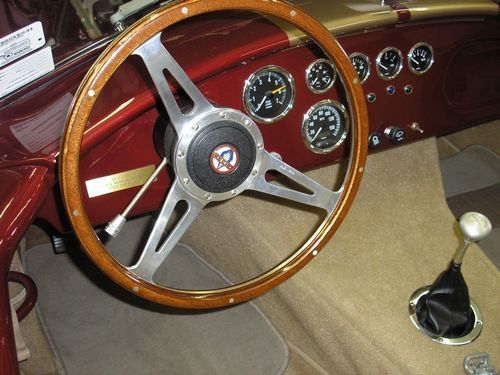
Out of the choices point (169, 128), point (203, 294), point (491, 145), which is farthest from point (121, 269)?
point (491, 145)

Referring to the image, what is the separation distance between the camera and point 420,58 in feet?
5.29

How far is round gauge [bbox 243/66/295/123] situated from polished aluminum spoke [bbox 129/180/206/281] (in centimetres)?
34

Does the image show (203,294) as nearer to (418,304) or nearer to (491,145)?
(418,304)

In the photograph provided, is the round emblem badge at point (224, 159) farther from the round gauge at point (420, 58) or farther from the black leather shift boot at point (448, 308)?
the round gauge at point (420, 58)

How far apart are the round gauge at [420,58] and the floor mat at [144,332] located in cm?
81

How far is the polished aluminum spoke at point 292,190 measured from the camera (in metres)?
1.17

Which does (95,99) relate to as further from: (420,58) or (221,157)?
(420,58)

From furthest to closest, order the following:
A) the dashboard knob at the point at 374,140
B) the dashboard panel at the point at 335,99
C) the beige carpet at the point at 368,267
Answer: the dashboard knob at the point at 374,140
the beige carpet at the point at 368,267
the dashboard panel at the point at 335,99

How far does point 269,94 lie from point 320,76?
0.15 m

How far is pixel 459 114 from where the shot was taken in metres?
1.83

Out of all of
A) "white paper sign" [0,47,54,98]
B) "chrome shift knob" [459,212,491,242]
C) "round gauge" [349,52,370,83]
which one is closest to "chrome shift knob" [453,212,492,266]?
"chrome shift knob" [459,212,491,242]

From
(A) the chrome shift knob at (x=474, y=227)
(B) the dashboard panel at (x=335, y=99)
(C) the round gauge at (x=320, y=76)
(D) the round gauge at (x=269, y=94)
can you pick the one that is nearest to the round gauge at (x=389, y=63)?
(B) the dashboard panel at (x=335, y=99)

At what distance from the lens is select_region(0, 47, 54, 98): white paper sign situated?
3.79ft

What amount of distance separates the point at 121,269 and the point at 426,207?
106 cm
